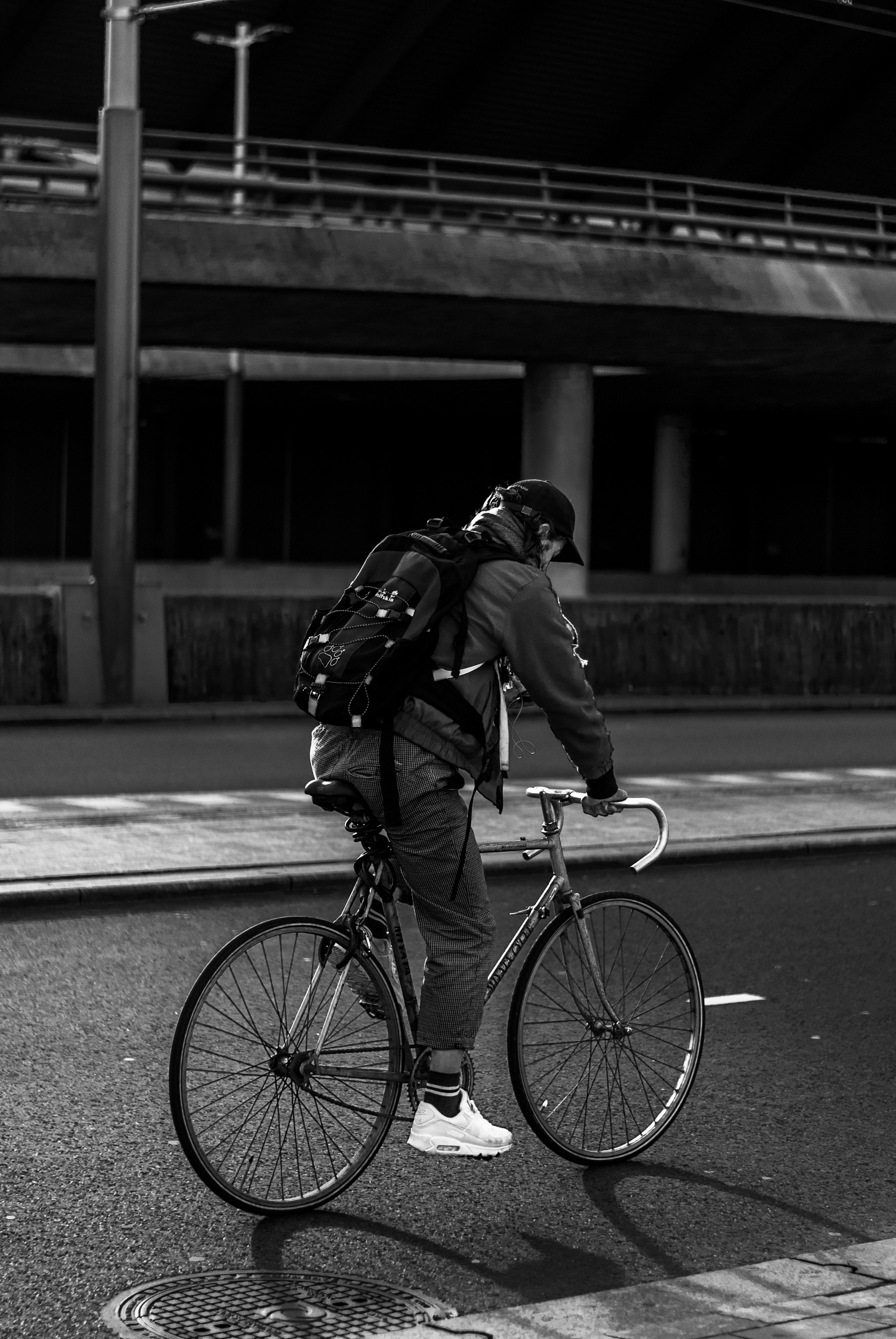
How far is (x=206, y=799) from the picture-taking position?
13266 mm

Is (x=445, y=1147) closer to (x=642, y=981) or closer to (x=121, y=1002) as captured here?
(x=642, y=981)

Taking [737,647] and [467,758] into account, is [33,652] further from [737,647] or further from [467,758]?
[467,758]

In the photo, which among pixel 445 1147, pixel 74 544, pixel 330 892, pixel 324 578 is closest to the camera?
pixel 445 1147

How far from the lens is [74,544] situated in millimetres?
48406

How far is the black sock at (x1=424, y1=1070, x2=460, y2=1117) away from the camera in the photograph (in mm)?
4820

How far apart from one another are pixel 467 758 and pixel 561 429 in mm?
29635

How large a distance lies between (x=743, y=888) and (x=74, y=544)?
40.2m

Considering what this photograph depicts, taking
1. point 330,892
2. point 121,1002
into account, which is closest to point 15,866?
point 330,892

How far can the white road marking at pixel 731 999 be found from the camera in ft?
23.8

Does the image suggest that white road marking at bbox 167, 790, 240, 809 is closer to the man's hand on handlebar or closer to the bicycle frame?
the bicycle frame

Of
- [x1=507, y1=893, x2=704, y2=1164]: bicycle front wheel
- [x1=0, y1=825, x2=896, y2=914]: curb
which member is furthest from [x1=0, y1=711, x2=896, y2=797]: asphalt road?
[x1=507, y1=893, x2=704, y2=1164]: bicycle front wheel

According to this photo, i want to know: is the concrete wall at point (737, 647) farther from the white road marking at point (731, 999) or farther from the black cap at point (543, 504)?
the black cap at point (543, 504)

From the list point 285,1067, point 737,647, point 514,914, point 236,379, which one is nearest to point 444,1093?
point 285,1067

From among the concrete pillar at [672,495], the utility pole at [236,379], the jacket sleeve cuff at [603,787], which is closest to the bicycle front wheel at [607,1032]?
the jacket sleeve cuff at [603,787]
